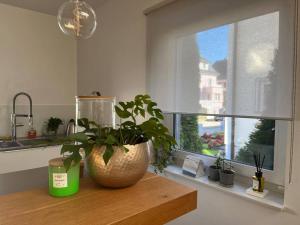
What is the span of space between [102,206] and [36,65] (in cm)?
256

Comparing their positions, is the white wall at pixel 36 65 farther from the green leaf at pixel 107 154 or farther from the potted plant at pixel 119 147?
the green leaf at pixel 107 154

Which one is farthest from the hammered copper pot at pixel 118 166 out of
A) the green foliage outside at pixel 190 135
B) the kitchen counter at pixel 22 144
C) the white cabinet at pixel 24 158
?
the white cabinet at pixel 24 158

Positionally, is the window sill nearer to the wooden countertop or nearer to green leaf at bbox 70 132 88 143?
the wooden countertop

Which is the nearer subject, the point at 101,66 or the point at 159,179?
the point at 159,179

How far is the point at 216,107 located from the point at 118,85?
111cm

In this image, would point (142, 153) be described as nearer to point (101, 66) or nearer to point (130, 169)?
point (130, 169)

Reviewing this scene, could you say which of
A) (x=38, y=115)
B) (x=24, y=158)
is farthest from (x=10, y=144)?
(x=38, y=115)

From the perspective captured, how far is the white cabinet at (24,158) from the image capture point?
2.03m

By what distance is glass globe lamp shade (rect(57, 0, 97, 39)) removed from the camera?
123cm

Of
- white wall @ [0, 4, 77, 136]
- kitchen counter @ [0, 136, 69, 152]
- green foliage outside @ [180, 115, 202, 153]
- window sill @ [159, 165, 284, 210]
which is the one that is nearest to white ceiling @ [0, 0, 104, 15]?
white wall @ [0, 4, 77, 136]

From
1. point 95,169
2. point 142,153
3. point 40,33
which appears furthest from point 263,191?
point 40,33

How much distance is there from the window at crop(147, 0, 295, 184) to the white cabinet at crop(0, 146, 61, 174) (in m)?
1.29

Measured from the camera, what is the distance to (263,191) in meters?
1.26

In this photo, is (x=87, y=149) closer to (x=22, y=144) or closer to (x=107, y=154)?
(x=107, y=154)
